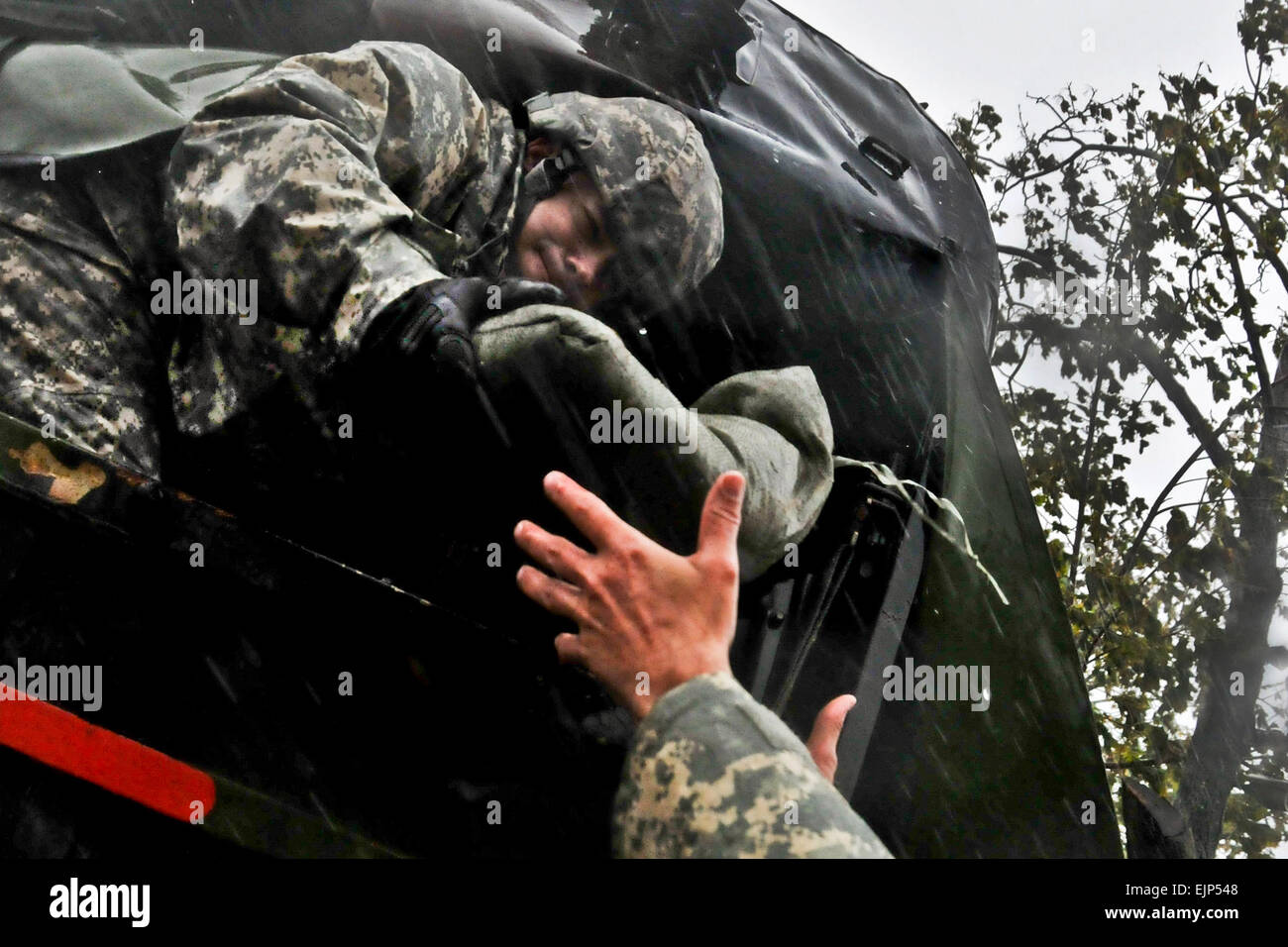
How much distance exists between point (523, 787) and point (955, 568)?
117 centimetres

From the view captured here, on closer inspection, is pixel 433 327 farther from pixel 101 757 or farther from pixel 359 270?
pixel 101 757

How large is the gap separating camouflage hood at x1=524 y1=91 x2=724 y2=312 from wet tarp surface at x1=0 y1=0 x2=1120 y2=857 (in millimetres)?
179

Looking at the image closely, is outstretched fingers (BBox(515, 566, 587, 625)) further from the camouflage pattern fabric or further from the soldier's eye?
the soldier's eye

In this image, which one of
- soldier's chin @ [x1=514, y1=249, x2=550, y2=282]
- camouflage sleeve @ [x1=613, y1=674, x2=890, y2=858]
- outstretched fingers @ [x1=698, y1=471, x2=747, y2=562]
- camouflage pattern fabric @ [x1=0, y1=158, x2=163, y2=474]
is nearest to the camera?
camouflage sleeve @ [x1=613, y1=674, x2=890, y2=858]

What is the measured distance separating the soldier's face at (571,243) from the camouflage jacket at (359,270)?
231mm

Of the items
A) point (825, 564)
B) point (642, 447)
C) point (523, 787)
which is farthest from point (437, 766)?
point (825, 564)

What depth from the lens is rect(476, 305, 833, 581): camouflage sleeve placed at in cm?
151

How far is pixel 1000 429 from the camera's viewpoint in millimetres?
2674

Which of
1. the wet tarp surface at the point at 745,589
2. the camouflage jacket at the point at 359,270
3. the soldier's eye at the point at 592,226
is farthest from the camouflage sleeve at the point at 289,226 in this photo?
the soldier's eye at the point at 592,226

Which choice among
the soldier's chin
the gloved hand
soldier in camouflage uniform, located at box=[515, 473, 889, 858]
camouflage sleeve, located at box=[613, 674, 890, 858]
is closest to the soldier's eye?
the soldier's chin

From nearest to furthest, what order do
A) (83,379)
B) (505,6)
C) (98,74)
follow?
(83,379), (98,74), (505,6)

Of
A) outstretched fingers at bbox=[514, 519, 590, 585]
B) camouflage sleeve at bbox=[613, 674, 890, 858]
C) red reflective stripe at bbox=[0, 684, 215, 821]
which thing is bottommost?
camouflage sleeve at bbox=[613, 674, 890, 858]

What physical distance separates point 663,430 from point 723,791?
54cm
